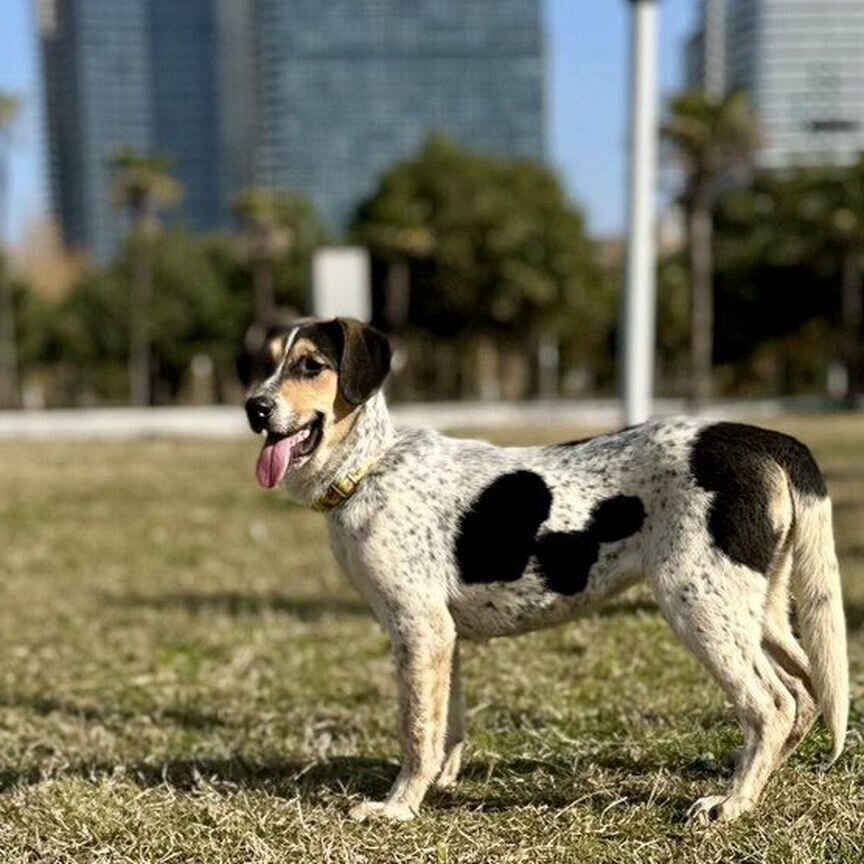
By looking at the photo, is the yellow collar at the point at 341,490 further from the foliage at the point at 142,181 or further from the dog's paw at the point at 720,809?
the foliage at the point at 142,181

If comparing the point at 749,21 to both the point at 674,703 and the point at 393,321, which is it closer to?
the point at 393,321

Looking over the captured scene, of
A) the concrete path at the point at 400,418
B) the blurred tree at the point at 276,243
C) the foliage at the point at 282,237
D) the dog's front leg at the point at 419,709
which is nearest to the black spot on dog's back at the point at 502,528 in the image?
the dog's front leg at the point at 419,709

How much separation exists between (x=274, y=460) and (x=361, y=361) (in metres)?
0.43

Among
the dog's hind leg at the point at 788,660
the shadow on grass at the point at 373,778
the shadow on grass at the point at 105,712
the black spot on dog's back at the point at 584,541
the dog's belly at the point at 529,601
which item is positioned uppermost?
the black spot on dog's back at the point at 584,541

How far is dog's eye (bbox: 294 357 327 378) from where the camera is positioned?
440 centimetres

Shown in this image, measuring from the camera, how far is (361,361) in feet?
14.4

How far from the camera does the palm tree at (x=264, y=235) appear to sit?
51469mm

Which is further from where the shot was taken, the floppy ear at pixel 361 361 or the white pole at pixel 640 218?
the white pole at pixel 640 218

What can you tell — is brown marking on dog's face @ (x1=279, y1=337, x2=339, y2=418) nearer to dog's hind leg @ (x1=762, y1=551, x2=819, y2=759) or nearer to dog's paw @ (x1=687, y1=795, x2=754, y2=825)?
dog's hind leg @ (x1=762, y1=551, x2=819, y2=759)

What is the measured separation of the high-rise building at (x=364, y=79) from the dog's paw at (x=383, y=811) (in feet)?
585

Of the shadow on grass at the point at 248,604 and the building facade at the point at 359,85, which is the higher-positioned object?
the building facade at the point at 359,85

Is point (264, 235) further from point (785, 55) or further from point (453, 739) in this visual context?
point (785, 55)

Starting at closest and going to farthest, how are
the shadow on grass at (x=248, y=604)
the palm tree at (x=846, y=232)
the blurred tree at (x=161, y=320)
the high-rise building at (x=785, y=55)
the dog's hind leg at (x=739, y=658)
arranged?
the dog's hind leg at (x=739, y=658) → the shadow on grass at (x=248, y=604) → the palm tree at (x=846, y=232) → the blurred tree at (x=161, y=320) → the high-rise building at (x=785, y=55)

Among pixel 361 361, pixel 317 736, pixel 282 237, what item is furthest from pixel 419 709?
pixel 282 237
